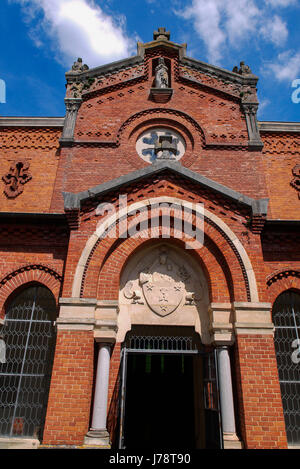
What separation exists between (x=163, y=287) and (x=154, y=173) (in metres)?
2.75

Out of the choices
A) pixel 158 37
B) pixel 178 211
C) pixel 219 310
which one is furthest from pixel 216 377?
pixel 158 37

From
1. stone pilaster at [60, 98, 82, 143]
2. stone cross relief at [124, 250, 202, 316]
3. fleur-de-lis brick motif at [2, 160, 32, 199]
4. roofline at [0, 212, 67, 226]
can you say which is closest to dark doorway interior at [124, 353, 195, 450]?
stone cross relief at [124, 250, 202, 316]

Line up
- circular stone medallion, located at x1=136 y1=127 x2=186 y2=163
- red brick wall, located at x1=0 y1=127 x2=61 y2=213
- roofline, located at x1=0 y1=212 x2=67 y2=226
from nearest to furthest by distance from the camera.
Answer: roofline, located at x1=0 y1=212 x2=67 y2=226, red brick wall, located at x1=0 y1=127 x2=61 y2=213, circular stone medallion, located at x1=136 y1=127 x2=186 y2=163

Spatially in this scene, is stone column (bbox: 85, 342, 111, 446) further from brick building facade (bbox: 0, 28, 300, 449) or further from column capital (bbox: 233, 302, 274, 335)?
column capital (bbox: 233, 302, 274, 335)

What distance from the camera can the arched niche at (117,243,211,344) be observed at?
24.8 feet

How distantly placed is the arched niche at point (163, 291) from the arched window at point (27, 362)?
1.78 m

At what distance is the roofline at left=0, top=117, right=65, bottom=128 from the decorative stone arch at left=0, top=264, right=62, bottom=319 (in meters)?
5.29

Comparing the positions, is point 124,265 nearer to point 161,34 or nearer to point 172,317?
point 172,317

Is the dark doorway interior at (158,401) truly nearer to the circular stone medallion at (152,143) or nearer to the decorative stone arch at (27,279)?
the decorative stone arch at (27,279)

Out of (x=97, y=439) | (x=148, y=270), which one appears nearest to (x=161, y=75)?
(x=148, y=270)

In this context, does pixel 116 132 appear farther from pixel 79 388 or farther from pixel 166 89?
pixel 79 388

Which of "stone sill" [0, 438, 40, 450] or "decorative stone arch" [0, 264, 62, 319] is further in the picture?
"decorative stone arch" [0, 264, 62, 319]

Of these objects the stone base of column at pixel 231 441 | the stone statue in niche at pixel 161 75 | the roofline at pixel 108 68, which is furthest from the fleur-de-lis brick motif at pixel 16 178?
the stone base of column at pixel 231 441

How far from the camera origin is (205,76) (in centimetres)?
1178
